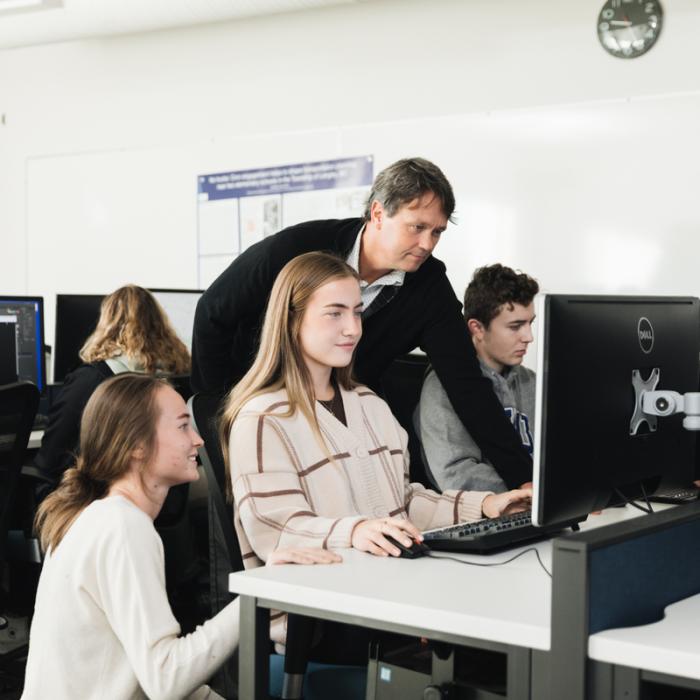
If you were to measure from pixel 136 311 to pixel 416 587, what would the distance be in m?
2.10

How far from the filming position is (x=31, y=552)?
2.79 meters

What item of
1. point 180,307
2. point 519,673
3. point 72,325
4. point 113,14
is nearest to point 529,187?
point 180,307

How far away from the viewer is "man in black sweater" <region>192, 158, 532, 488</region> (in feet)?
7.44

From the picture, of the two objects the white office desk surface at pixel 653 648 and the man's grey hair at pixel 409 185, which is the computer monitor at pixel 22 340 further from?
the white office desk surface at pixel 653 648

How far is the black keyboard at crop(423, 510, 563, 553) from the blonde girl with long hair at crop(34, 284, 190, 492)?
1.57 metres

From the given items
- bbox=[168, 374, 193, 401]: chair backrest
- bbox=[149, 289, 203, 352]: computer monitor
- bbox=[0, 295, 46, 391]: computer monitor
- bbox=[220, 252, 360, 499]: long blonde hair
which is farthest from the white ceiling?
bbox=[220, 252, 360, 499]: long blonde hair

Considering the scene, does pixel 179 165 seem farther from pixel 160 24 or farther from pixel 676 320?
pixel 676 320

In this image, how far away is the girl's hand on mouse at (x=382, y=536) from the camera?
151 centimetres

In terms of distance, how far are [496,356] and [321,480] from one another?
993 millimetres

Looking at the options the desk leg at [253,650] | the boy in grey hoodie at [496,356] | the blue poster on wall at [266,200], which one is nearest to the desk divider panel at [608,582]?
the desk leg at [253,650]

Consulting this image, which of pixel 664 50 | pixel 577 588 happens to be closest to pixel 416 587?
pixel 577 588

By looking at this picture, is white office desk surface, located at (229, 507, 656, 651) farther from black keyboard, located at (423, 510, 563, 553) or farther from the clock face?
the clock face

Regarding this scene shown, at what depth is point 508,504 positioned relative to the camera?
72.4 inches

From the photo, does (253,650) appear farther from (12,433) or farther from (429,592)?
(12,433)
